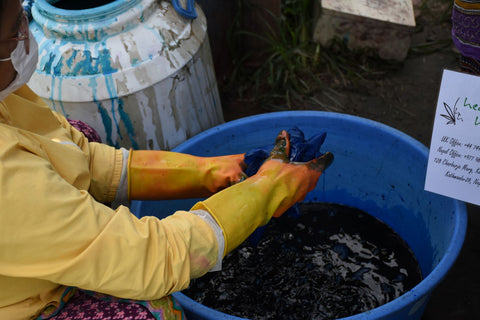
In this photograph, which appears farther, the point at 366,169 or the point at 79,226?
the point at 366,169

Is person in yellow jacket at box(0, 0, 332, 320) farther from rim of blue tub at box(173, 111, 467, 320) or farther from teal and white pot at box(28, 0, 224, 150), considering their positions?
teal and white pot at box(28, 0, 224, 150)

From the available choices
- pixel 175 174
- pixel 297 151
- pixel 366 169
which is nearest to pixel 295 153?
pixel 297 151

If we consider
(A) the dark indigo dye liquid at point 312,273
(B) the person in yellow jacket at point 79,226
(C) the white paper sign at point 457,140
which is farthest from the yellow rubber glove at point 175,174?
(C) the white paper sign at point 457,140

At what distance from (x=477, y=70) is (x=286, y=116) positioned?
22.2 inches

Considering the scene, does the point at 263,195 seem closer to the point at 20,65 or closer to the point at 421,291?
the point at 421,291

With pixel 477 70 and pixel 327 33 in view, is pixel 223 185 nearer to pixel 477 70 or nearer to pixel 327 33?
pixel 477 70

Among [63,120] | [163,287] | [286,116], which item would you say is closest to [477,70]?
[286,116]

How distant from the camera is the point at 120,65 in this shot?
1.38m

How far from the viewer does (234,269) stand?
1.41 meters

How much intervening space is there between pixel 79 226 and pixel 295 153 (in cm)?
58

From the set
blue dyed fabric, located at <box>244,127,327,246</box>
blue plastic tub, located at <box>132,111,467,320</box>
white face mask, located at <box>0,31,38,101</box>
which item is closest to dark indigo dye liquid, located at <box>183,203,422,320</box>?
blue plastic tub, located at <box>132,111,467,320</box>

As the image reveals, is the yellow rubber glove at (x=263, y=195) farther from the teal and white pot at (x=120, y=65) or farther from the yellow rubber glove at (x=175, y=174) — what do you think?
the teal and white pot at (x=120, y=65)

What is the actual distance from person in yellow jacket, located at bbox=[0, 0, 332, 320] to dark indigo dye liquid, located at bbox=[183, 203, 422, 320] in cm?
34

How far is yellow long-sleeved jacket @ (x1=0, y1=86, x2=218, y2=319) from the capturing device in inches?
29.8
